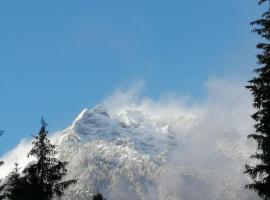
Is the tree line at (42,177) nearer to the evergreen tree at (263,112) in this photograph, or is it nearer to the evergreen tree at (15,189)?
the evergreen tree at (15,189)

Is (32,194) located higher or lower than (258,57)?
lower

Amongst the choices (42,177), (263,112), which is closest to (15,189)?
(42,177)

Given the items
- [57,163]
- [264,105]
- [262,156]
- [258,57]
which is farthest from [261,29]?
[57,163]

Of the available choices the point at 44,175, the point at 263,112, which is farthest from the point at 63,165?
the point at 263,112

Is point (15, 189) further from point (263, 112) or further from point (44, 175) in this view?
point (263, 112)

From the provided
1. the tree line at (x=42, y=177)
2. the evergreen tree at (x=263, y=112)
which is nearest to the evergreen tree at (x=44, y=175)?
the tree line at (x=42, y=177)

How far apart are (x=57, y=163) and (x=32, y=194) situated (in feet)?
6.99

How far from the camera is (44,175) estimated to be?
31391 mm

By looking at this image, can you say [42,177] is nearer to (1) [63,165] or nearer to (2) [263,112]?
(1) [63,165]

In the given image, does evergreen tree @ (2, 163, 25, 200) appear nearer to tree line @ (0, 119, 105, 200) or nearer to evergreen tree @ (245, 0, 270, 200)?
tree line @ (0, 119, 105, 200)

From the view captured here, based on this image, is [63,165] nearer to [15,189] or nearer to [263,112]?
[15,189]

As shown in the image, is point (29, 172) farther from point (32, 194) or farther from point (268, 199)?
point (268, 199)

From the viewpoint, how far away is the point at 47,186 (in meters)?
31.1

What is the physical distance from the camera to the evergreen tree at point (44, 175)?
102 feet
